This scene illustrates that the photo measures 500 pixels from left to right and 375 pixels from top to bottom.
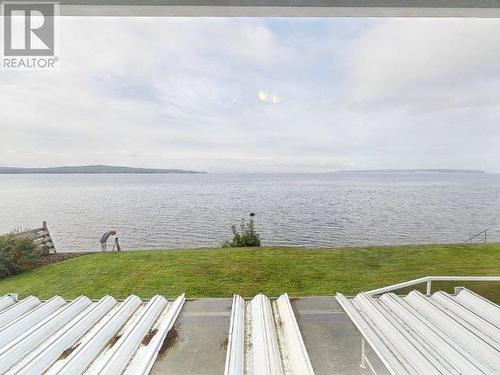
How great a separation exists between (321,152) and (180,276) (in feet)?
31.9

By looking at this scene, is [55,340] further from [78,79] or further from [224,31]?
[78,79]

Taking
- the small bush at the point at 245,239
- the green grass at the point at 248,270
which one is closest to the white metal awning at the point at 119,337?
the green grass at the point at 248,270

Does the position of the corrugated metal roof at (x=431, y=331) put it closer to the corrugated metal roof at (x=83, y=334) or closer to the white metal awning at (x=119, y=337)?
the white metal awning at (x=119, y=337)

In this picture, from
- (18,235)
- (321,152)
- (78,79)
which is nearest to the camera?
(78,79)

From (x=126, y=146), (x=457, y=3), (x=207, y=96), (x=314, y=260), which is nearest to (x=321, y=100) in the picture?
(x=207, y=96)

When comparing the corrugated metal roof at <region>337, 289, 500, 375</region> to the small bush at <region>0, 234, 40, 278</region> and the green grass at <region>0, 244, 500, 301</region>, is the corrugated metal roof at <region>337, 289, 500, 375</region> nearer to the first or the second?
the green grass at <region>0, 244, 500, 301</region>

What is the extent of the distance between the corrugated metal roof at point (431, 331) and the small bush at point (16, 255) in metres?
4.34

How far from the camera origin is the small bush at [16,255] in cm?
376

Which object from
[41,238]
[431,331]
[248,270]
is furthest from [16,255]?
[431,331]

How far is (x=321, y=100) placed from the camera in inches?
277

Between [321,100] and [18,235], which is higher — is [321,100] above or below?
above

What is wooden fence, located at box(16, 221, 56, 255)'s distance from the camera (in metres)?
4.46

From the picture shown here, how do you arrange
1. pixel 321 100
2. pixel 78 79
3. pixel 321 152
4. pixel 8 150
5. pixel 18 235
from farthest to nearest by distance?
pixel 321 152, pixel 321 100, pixel 8 150, pixel 18 235, pixel 78 79

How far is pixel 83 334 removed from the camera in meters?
1.36
